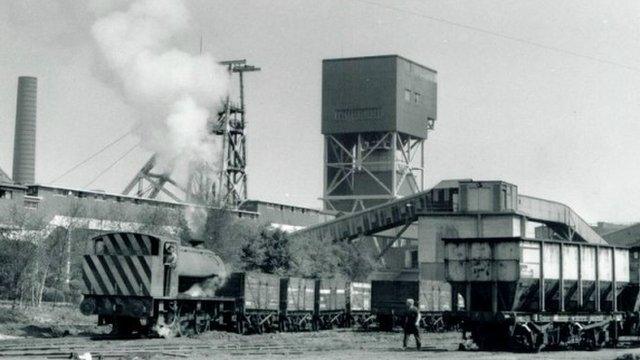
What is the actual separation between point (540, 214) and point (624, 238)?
26.7m

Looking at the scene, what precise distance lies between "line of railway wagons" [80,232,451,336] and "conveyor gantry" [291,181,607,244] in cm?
3724

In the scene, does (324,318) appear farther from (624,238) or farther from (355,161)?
(355,161)

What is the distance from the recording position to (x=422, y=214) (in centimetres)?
7250

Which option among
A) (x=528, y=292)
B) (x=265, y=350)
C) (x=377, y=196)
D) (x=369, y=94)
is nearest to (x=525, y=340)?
(x=528, y=292)

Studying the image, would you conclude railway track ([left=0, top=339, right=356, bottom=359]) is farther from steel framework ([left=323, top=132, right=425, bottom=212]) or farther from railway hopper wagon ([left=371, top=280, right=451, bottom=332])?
steel framework ([left=323, top=132, right=425, bottom=212])

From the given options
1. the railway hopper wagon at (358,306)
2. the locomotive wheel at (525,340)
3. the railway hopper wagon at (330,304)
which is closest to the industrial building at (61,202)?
the railway hopper wagon at (358,306)

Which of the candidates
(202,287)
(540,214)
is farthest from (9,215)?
(540,214)

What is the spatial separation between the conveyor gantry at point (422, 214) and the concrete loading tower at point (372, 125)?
93.8ft

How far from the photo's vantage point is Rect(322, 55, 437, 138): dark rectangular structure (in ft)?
364

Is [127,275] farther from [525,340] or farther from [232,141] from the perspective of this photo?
[232,141]

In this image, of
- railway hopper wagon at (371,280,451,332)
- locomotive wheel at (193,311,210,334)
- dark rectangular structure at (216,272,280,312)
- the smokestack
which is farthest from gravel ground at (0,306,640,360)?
the smokestack

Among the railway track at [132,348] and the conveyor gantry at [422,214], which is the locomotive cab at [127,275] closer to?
the railway track at [132,348]

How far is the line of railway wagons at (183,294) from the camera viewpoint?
2577 cm

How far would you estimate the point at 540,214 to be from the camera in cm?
7788
